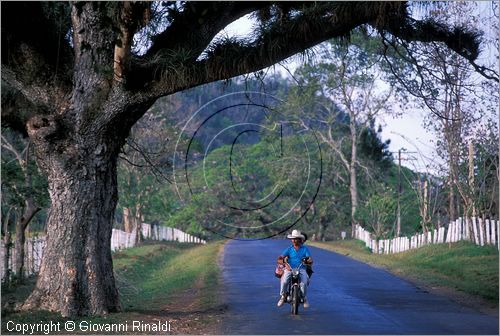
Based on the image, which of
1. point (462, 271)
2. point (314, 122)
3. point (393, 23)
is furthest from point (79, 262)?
point (314, 122)

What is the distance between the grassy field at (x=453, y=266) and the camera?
70.7 ft

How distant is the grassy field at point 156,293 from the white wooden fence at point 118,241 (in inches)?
53.8

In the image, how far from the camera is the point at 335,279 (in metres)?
24.4

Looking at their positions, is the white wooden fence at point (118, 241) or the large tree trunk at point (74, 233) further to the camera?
the white wooden fence at point (118, 241)

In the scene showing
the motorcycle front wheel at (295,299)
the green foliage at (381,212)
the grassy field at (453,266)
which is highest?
the green foliage at (381,212)

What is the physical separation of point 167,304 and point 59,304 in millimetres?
4006

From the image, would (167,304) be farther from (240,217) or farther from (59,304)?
(240,217)

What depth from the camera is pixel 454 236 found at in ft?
112

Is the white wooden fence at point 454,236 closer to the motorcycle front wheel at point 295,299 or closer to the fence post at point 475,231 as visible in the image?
the fence post at point 475,231

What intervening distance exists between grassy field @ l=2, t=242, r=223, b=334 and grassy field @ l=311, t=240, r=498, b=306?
18.8ft

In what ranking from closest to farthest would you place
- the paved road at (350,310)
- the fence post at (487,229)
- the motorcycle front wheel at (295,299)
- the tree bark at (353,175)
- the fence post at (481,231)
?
the paved road at (350,310) < the motorcycle front wheel at (295,299) < the fence post at (487,229) < the fence post at (481,231) < the tree bark at (353,175)

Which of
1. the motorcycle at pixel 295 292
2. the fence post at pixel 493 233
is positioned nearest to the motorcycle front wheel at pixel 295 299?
the motorcycle at pixel 295 292

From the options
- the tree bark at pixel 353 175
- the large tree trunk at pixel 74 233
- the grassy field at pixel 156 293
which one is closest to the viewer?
the grassy field at pixel 156 293

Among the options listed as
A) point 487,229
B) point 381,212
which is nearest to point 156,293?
point 487,229
